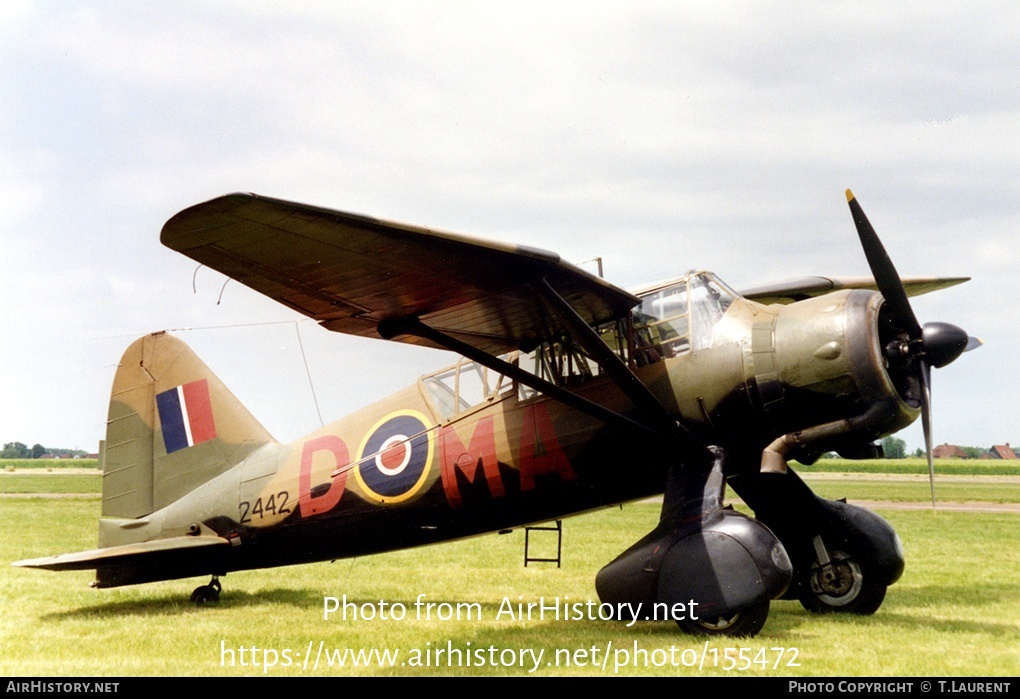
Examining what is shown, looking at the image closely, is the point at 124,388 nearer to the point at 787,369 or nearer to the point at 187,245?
the point at 187,245

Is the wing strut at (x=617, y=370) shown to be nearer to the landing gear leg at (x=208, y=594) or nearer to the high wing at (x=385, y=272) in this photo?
the high wing at (x=385, y=272)

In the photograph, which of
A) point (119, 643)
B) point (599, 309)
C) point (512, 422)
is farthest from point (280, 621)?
point (599, 309)

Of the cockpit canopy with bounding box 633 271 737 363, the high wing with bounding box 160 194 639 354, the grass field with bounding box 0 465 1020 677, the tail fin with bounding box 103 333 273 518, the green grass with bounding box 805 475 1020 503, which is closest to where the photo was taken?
the high wing with bounding box 160 194 639 354

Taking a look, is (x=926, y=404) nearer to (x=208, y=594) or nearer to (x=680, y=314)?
(x=680, y=314)

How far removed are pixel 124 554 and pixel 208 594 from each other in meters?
1.25

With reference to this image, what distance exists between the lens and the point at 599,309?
865cm

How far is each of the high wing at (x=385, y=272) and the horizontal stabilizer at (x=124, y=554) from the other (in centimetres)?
333

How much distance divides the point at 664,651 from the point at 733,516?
→ 50.6 inches

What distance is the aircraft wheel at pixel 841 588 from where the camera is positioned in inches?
368

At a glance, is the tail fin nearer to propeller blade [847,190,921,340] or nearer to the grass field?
the grass field

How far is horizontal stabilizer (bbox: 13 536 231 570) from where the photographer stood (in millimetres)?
9320

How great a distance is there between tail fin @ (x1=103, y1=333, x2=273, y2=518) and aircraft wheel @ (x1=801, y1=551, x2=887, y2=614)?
240 inches

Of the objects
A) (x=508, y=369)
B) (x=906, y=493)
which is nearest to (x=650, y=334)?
(x=508, y=369)

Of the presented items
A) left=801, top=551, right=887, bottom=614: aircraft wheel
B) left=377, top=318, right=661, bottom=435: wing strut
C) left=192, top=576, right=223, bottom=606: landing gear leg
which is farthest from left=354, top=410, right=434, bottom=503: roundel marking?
left=801, top=551, right=887, bottom=614: aircraft wheel
